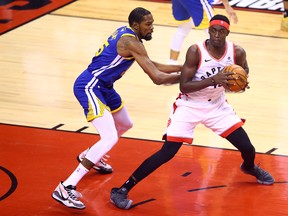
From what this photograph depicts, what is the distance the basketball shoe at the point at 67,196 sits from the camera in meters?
6.89

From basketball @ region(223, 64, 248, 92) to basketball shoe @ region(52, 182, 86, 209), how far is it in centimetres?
163

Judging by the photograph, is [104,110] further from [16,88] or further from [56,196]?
[16,88]

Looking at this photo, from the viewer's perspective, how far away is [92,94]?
717cm

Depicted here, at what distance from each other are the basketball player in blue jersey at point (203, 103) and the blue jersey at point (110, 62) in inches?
23.0

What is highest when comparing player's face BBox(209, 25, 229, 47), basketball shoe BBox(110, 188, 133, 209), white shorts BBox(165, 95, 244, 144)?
player's face BBox(209, 25, 229, 47)

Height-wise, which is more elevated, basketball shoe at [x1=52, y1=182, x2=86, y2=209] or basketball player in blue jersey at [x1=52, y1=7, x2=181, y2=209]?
basketball player in blue jersey at [x1=52, y1=7, x2=181, y2=209]

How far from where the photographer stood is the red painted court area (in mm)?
7059

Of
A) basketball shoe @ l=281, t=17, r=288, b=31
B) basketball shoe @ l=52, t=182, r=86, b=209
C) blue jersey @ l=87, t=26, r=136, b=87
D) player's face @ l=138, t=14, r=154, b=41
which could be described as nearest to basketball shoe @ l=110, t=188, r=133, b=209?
basketball shoe @ l=52, t=182, r=86, b=209

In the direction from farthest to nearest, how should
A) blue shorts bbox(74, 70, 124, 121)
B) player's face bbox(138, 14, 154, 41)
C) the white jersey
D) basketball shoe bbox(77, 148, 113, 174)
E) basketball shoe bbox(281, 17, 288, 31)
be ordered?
basketball shoe bbox(281, 17, 288, 31) < basketball shoe bbox(77, 148, 113, 174) < blue shorts bbox(74, 70, 124, 121) < player's face bbox(138, 14, 154, 41) < the white jersey

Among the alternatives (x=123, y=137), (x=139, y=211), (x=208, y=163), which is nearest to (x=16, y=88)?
(x=123, y=137)

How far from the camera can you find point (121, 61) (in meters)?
7.12

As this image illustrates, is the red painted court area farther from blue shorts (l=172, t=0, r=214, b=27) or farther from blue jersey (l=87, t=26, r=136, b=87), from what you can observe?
blue shorts (l=172, t=0, r=214, b=27)

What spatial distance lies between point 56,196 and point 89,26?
22.9 ft

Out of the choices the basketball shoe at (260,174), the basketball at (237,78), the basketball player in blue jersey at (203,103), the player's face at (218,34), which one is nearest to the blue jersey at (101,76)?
the basketball player in blue jersey at (203,103)
